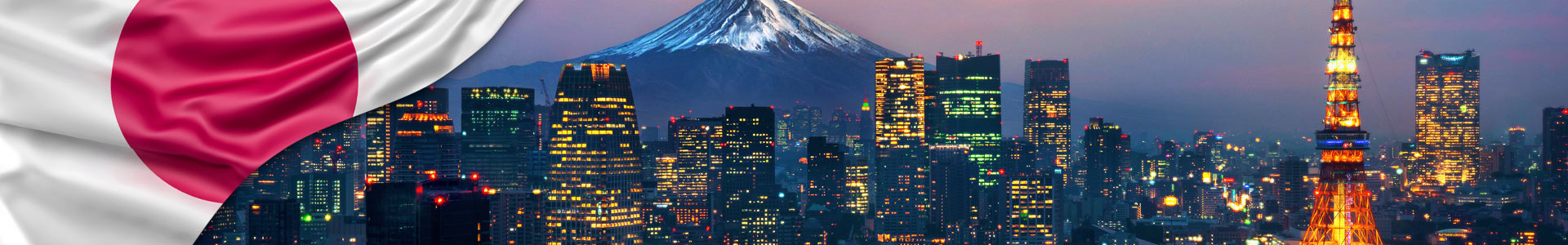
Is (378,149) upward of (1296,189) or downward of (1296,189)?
upward

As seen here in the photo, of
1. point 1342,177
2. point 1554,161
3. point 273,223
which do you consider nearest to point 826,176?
point 1554,161

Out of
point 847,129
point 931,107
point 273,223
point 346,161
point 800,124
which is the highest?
point 931,107

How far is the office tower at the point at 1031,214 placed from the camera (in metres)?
37.6

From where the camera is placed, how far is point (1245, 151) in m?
37.4

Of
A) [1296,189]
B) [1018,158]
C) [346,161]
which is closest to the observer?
[346,161]

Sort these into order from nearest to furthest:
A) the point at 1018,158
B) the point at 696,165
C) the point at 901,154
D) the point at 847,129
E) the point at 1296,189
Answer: the point at 1296,189, the point at 696,165, the point at 1018,158, the point at 901,154, the point at 847,129

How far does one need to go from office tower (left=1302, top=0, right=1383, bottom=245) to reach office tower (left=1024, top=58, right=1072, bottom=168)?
33388 millimetres

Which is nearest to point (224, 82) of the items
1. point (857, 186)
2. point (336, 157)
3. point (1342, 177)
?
point (1342, 177)

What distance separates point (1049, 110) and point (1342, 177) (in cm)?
3895

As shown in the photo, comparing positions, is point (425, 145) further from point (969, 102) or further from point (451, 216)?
point (969, 102)

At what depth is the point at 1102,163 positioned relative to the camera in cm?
4328

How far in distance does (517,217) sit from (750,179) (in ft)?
41.4

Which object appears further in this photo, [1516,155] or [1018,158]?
[1018,158]

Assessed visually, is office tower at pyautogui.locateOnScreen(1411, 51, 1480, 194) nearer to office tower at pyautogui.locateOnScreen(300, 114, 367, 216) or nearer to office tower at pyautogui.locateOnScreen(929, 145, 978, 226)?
office tower at pyautogui.locateOnScreen(929, 145, 978, 226)
